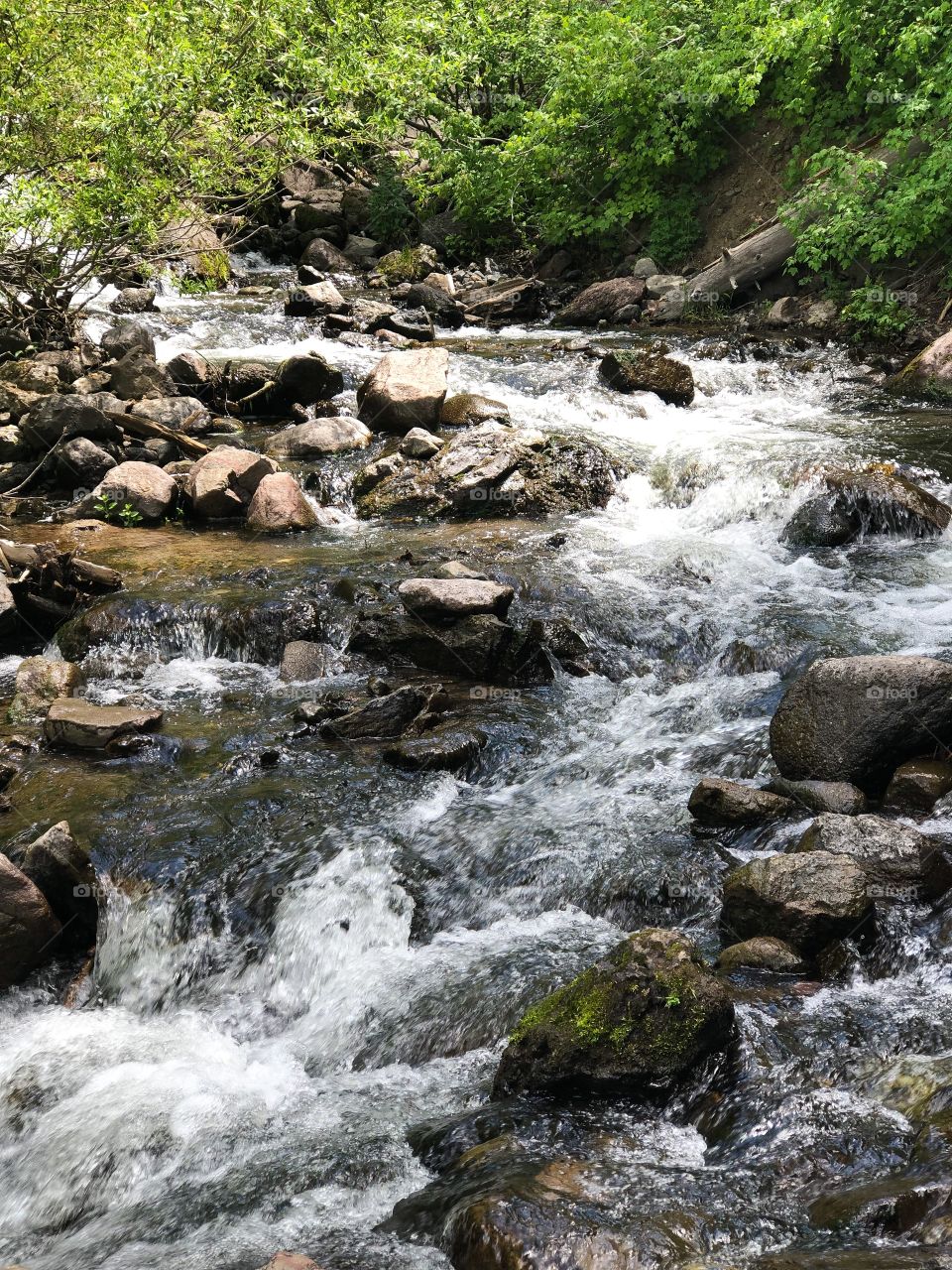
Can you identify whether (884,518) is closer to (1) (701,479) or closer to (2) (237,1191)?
(1) (701,479)

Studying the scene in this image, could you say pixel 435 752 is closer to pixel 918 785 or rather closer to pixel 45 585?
pixel 918 785

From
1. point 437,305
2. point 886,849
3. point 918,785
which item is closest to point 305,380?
point 437,305

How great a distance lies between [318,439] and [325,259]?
10067 millimetres

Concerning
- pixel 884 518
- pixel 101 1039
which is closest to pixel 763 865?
pixel 101 1039

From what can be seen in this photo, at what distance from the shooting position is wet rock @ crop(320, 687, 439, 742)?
658 cm

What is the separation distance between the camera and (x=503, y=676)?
7289 millimetres

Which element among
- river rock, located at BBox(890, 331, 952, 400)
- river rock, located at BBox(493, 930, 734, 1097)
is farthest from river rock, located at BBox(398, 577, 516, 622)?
river rock, located at BBox(890, 331, 952, 400)

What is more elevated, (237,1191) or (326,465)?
(326,465)

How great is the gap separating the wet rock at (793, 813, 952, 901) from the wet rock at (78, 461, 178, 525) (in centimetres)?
703

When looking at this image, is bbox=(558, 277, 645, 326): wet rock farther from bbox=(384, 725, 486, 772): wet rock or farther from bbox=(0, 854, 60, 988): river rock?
bbox=(0, 854, 60, 988): river rock

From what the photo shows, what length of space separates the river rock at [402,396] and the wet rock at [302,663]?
4.62 m

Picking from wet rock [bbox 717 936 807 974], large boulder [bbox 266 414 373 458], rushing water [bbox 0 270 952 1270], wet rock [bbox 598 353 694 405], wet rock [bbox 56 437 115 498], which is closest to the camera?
rushing water [bbox 0 270 952 1270]

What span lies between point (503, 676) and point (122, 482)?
471 centimetres

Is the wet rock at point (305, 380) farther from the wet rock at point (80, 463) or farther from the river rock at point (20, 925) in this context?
the river rock at point (20, 925)
